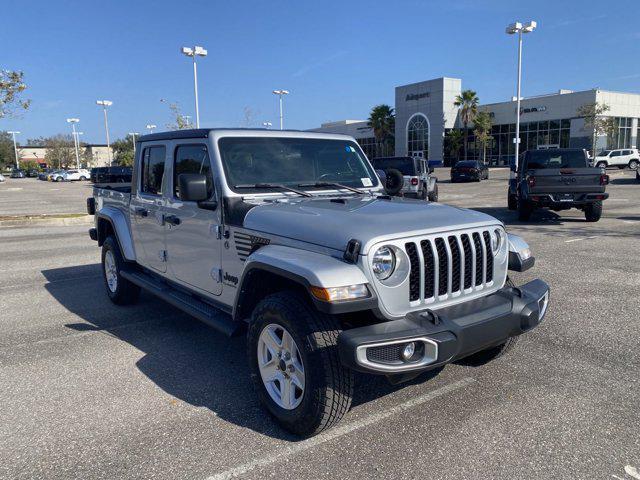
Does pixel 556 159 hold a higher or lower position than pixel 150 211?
higher

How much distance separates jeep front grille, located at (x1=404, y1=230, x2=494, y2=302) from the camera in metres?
3.12

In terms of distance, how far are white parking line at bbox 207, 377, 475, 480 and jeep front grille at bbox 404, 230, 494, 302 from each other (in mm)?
908

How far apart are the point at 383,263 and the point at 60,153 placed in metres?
116

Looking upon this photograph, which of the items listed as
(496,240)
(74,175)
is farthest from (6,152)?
(496,240)

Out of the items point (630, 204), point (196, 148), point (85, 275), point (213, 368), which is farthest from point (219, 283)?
point (630, 204)

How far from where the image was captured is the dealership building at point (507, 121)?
5381cm

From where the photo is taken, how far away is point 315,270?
291 cm

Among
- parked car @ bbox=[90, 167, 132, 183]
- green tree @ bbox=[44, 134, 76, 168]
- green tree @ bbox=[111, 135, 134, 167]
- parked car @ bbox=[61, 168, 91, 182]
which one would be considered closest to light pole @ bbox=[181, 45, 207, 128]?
parked car @ bbox=[90, 167, 132, 183]

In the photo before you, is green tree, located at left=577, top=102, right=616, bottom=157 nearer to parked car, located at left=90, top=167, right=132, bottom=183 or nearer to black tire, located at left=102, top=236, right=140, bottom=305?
parked car, located at left=90, top=167, right=132, bottom=183

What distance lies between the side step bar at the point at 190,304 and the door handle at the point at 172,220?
2.22 feet

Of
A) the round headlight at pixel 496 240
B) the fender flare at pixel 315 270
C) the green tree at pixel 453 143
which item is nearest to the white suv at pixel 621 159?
the green tree at pixel 453 143

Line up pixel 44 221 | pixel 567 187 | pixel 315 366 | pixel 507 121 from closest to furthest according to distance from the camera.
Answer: pixel 315 366
pixel 567 187
pixel 44 221
pixel 507 121

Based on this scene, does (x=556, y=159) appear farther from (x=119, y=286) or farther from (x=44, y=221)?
(x=44, y=221)

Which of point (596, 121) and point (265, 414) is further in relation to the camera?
point (596, 121)
